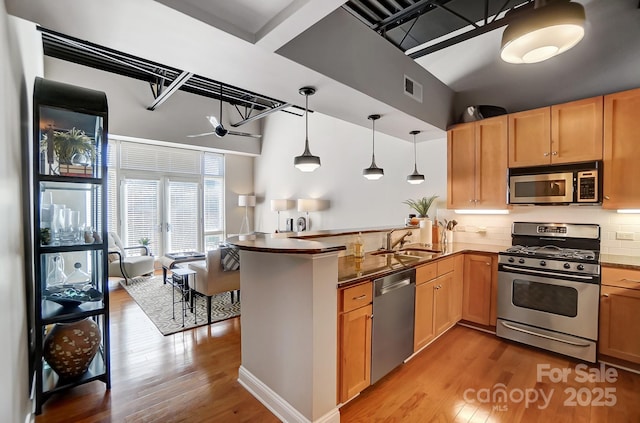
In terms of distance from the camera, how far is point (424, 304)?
2.81 meters

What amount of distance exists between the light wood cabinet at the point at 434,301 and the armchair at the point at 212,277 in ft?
8.18

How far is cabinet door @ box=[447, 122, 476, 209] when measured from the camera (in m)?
3.77

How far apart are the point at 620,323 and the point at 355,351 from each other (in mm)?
2454

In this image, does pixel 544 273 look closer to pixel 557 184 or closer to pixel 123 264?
pixel 557 184

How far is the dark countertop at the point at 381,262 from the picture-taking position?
2154mm

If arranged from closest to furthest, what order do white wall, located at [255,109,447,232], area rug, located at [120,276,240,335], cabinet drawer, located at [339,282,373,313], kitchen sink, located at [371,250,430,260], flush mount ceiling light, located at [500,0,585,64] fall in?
flush mount ceiling light, located at [500,0,585,64] < cabinet drawer, located at [339,282,373,313] < kitchen sink, located at [371,250,430,260] < area rug, located at [120,276,240,335] < white wall, located at [255,109,447,232]

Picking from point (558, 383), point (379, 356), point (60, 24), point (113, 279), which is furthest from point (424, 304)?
point (113, 279)

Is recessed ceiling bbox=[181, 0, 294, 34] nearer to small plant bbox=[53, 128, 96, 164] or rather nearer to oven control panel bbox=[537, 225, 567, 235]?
small plant bbox=[53, 128, 96, 164]

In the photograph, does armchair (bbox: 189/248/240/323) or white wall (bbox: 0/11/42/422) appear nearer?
white wall (bbox: 0/11/42/422)

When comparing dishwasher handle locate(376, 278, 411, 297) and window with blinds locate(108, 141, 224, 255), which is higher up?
window with blinds locate(108, 141, 224, 255)

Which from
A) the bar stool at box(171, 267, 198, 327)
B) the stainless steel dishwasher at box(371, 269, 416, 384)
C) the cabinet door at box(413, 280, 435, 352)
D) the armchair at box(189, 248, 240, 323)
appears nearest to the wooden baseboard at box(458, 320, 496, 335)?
the cabinet door at box(413, 280, 435, 352)

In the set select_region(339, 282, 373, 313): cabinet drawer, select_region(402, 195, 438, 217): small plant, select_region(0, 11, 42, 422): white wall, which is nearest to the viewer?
select_region(0, 11, 42, 422): white wall

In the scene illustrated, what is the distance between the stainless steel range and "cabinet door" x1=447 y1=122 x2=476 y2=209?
33.6 inches

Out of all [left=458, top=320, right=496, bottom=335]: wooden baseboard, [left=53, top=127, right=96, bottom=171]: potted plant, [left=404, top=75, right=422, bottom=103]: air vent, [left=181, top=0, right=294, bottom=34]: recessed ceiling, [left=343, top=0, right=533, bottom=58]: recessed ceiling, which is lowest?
[left=458, top=320, right=496, bottom=335]: wooden baseboard
